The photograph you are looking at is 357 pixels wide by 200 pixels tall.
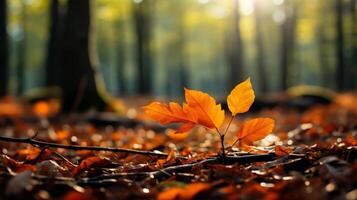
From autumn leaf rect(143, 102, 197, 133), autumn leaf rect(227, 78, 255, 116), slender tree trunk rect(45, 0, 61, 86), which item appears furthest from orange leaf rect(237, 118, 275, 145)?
slender tree trunk rect(45, 0, 61, 86)

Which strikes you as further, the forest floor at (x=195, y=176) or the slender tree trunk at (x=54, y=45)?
the slender tree trunk at (x=54, y=45)

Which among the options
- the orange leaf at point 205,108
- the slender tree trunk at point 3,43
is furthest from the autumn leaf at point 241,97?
the slender tree trunk at point 3,43

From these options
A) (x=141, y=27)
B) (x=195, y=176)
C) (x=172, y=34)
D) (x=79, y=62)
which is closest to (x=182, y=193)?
(x=195, y=176)

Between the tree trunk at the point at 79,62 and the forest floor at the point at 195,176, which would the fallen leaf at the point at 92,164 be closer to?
the forest floor at the point at 195,176

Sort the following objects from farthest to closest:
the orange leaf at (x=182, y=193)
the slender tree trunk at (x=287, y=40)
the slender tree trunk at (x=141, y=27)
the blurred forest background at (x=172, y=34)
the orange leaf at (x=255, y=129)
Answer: the slender tree trunk at (x=141, y=27), the slender tree trunk at (x=287, y=40), the blurred forest background at (x=172, y=34), the orange leaf at (x=255, y=129), the orange leaf at (x=182, y=193)

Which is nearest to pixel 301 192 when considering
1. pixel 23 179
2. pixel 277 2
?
pixel 23 179

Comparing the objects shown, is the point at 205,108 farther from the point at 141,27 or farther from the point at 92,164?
the point at 141,27
